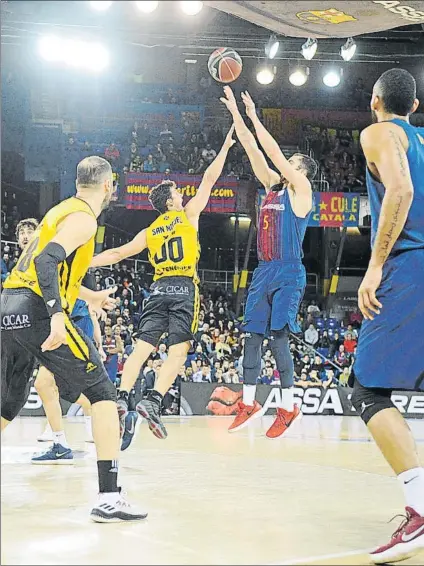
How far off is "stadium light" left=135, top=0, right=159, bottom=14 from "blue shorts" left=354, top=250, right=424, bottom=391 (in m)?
1.45

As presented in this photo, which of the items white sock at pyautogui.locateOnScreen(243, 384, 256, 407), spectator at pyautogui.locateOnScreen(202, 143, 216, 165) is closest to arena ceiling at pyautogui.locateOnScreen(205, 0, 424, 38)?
white sock at pyautogui.locateOnScreen(243, 384, 256, 407)

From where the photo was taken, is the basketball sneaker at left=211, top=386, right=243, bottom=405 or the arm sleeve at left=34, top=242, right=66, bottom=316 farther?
the basketball sneaker at left=211, top=386, right=243, bottom=405

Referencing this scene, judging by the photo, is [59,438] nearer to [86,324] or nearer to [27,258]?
[86,324]

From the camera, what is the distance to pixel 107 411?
3740 mm

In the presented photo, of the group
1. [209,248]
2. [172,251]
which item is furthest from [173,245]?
[209,248]

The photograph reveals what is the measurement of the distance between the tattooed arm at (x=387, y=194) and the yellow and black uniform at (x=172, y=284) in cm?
322

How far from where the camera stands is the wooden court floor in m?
3.01

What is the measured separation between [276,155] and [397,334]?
3.08 m

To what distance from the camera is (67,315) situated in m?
3.97

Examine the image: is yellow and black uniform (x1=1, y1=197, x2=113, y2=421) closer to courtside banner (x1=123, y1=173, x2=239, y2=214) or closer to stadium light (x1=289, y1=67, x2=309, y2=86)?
stadium light (x1=289, y1=67, x2=309, y2=86)

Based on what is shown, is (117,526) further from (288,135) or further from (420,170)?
(288,135)

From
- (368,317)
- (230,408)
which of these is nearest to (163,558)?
(368,317)

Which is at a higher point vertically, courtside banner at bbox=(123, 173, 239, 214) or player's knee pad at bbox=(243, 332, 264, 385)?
courtside banner at bbox=(123, 173, 239, 214)

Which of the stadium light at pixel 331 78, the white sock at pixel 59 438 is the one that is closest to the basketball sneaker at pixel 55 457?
the white sock at pixel 59 438
